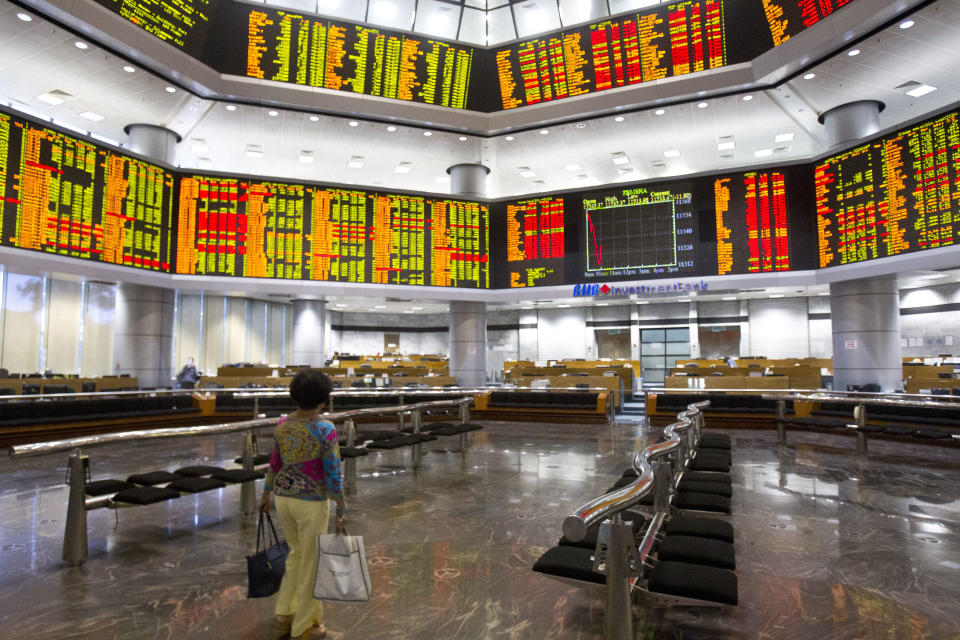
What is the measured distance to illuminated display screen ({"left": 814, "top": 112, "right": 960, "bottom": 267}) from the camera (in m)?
9.74

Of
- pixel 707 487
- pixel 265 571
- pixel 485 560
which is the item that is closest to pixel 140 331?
pixel 485 560

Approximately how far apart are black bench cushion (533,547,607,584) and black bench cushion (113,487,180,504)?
2709 millimetres

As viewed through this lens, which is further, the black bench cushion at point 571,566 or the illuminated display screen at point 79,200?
the illuminated display screen at point 79,200

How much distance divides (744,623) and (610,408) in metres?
9.31

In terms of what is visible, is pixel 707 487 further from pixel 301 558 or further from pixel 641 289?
pixel 641 289

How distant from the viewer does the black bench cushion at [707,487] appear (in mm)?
3658

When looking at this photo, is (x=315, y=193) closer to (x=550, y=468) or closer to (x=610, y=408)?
(x=610, y=408)

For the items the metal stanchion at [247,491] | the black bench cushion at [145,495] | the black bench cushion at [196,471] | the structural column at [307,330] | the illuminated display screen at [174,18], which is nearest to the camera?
the black bench cushion at [145,495]

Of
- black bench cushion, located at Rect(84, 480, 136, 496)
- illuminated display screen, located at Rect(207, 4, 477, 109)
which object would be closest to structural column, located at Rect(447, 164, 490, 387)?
illuminated display screen, located at Rect(207, 4, 477, 109)

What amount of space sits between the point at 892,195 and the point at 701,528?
1115 centimetres

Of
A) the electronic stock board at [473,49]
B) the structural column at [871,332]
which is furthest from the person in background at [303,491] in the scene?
the structural column at [871,332]

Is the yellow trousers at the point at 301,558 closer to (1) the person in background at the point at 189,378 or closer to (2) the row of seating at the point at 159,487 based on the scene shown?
(2) the row of seating at the point at 159,487

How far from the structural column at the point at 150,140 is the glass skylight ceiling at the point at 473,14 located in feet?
15.1

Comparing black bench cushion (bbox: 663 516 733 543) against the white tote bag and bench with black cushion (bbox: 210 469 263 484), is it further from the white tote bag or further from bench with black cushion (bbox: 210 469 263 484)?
bench with black cushion (bbox: 210 469 263 484)
